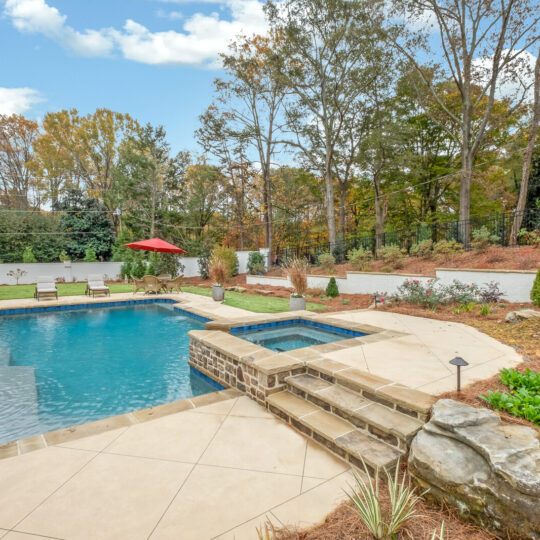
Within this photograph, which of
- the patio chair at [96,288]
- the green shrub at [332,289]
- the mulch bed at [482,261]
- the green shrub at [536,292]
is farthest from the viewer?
the patio chair at [96,288]

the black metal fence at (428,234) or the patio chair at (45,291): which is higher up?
the black metal fence at (428,234)

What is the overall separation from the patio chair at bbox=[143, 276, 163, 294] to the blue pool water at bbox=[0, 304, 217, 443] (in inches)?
133

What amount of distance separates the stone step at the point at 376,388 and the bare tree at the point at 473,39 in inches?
333

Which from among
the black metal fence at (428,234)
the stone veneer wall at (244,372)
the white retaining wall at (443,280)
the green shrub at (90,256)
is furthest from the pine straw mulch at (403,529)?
the green shrub at (90,256)

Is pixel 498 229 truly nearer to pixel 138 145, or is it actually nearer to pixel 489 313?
pixel 489 313

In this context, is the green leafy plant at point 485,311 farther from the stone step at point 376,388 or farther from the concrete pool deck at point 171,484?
the concrete pool deck at point 171,484

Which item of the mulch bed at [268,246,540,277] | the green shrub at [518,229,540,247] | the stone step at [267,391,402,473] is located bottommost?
the stone step at [267,391,402,473]

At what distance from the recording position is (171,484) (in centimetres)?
206

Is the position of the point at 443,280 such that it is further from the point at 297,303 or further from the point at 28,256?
the point at 28,256

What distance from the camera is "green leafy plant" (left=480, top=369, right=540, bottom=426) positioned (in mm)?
2209

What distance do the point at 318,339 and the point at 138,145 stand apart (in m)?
17.9

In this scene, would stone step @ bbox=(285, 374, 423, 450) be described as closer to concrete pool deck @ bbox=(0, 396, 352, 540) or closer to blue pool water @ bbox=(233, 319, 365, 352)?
concrete pool deck @ bbox=(0, 396, 352, 540)

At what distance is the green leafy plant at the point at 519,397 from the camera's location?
2.21 meters

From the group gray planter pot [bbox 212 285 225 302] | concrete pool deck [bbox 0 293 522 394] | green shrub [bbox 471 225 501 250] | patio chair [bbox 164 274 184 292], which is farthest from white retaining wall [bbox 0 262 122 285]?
green shrub [bbox 471 225 501 250]
